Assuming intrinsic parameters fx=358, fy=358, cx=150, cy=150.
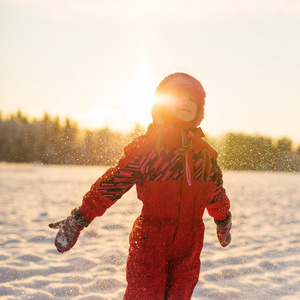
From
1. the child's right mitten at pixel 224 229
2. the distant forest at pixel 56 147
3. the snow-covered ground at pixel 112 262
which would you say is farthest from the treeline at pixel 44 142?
the child's right mitten at pixel 224 229

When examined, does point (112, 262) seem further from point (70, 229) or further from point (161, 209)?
point (161, 209)

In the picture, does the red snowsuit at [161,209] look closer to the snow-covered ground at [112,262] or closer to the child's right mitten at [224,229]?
the child's right mitten at [224,229]

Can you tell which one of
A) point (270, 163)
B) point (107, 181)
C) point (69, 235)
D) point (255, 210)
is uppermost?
point (107, 181)

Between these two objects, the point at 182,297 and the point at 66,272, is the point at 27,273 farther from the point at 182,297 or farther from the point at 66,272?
the point at 182,297

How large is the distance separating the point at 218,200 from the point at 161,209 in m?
0.48

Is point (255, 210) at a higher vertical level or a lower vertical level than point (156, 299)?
lower

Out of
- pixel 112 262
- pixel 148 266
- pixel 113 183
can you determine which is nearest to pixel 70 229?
pixel 113 183

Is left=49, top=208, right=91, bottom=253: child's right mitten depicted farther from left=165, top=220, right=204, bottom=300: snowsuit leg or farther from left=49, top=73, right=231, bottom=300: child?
left=165, top=220, right=204, bottom=300: snowsuit leg

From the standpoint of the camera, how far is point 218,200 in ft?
7.09

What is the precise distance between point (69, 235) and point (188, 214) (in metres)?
0.68

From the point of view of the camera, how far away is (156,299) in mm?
1800

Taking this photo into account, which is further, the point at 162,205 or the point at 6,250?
the point at 6,250

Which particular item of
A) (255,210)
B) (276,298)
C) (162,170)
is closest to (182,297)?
(162,170)

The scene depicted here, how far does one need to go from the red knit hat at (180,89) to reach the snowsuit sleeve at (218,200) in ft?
1.02
